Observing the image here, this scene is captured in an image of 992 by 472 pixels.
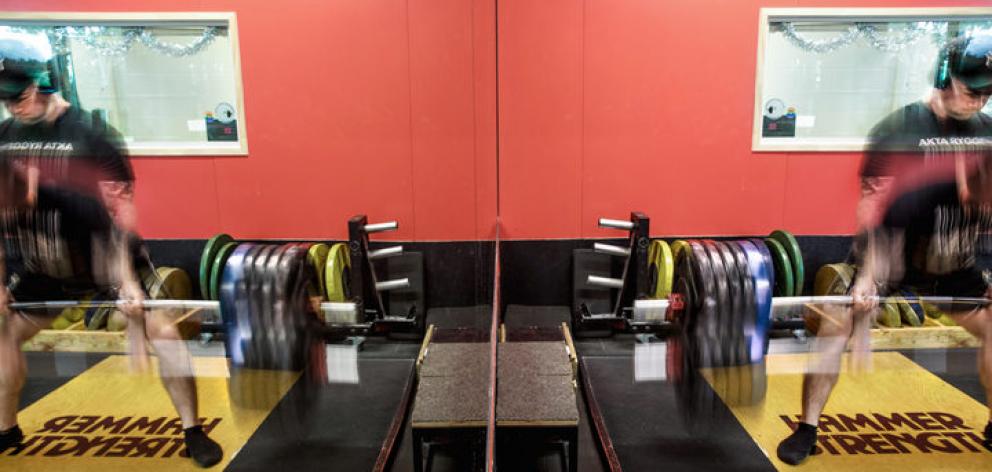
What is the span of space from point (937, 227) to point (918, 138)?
0.29 metres

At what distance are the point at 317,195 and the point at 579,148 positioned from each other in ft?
5.77

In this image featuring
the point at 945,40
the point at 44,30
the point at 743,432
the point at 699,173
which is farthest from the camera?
the point at 699,173

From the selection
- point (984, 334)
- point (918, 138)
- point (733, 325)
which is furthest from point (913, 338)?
point (918, 138)

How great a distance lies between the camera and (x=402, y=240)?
746mm

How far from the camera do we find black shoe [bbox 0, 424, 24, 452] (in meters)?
0.61

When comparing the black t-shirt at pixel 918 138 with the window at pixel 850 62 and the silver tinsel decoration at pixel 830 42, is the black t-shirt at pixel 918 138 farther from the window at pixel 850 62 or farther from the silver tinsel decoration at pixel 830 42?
the silver tinsel decoration at pixel 830 42

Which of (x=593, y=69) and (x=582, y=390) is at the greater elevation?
(x=593, y=69)

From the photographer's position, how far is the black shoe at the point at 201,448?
28.7 inches

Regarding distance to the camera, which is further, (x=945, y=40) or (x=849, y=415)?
(x=849, y=415)

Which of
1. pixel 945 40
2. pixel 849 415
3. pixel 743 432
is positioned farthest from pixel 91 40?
pixel 849 415

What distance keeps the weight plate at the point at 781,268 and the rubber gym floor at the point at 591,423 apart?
283mm

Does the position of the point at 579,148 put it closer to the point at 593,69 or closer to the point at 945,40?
the point at 593,69

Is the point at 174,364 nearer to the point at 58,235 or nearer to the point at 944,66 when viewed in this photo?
the point at 58,235

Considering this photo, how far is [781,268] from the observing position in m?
1.50
